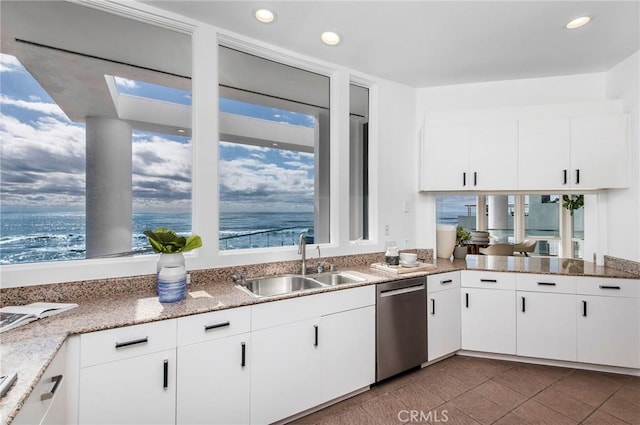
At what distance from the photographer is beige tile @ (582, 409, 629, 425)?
6.56 ft

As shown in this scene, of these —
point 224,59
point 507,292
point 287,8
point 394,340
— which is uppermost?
point 287,8

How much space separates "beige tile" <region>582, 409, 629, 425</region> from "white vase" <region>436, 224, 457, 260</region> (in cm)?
170

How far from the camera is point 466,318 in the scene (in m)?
2.88

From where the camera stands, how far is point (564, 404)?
7.20 ft

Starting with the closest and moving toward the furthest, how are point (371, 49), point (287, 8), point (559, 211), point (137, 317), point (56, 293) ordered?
point (137, 317) < point (56, 293) < point (287, 8) < point (371, 49) < point (559, 211)

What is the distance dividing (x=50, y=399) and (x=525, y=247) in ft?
13.8

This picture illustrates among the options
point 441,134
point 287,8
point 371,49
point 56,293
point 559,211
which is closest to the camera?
point 56,293

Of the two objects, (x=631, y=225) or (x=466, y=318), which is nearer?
(x=631, y=225)

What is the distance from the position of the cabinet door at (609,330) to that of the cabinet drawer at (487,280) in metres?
0.54

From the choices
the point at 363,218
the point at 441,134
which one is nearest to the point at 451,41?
the point at 441,134

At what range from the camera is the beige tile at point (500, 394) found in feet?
7.27

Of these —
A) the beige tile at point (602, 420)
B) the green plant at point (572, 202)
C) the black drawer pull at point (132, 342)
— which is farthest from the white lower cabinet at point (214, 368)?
the green plant at point (572, 202)

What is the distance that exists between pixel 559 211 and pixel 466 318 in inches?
68.9

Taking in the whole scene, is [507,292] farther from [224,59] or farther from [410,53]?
[224,59]
